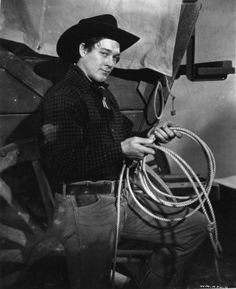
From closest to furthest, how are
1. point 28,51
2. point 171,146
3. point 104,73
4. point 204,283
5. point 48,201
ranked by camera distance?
1. point 104,73
2. point 28,51
3. point 48,201
4. point 204,283
5. point 171,146

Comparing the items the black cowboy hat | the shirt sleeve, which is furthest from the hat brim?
the shirt sleeve

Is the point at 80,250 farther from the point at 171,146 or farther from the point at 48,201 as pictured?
the point at 171,146

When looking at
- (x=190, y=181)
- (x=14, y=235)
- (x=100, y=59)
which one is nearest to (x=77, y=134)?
(x=100, y=59)

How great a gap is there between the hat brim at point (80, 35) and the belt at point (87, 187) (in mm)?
966

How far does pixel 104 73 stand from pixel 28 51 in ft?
2.11

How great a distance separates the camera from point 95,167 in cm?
258

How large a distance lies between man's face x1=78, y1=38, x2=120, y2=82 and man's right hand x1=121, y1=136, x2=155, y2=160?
24.4 inches

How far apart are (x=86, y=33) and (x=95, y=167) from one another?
98 cm

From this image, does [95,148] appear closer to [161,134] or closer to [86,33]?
[161,134]

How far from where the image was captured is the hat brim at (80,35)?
2.85 metres

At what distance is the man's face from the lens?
282 centimetres

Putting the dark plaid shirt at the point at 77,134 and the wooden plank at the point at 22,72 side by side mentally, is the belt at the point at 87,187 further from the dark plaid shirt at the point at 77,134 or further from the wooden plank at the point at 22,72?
the wooden plank at the point at 22,72

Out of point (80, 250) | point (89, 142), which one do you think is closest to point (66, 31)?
point (89, 142)

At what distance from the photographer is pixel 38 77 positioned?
10.3 feet
